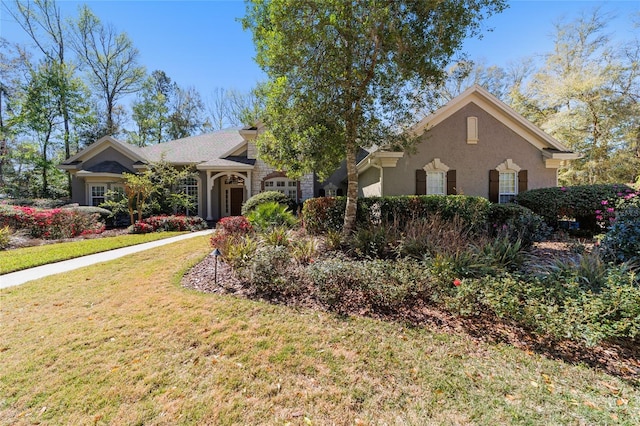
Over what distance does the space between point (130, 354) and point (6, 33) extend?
35757 millimetres

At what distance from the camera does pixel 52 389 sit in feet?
8.86

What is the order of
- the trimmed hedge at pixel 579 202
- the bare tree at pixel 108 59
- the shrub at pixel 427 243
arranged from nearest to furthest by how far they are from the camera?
the shrub at pixel 427 243, the trimmed hedge at pixel 579 202, the bare tree at pixel 108 59

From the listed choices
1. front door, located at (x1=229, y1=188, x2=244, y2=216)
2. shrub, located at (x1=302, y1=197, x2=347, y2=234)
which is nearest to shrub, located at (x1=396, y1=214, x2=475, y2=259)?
shrub, located at (x1=302, y1=197, x2=347, y2=234)

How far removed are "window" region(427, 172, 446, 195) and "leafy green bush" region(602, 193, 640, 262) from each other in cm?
669

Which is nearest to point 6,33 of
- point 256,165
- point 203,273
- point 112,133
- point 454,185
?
point 112,133

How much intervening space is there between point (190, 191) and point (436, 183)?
14.6 m

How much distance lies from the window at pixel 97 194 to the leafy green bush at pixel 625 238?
21.8 meters

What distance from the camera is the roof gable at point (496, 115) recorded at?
38.1ft

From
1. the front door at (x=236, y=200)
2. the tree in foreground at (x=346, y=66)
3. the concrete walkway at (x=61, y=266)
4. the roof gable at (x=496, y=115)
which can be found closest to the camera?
the concrete walkway at (x=61, y=266)

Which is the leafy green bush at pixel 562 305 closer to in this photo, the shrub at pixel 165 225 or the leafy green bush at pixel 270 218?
the leafy green bush at pixel 270 218

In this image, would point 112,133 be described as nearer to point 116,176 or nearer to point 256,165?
point 116,176

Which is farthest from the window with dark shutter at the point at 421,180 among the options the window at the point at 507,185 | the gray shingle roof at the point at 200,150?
the gray shingle roof at the point at 200,150

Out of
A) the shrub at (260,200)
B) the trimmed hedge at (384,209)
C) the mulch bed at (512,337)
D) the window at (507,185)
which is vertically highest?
the window at (507,185)

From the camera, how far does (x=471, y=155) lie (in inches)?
475
